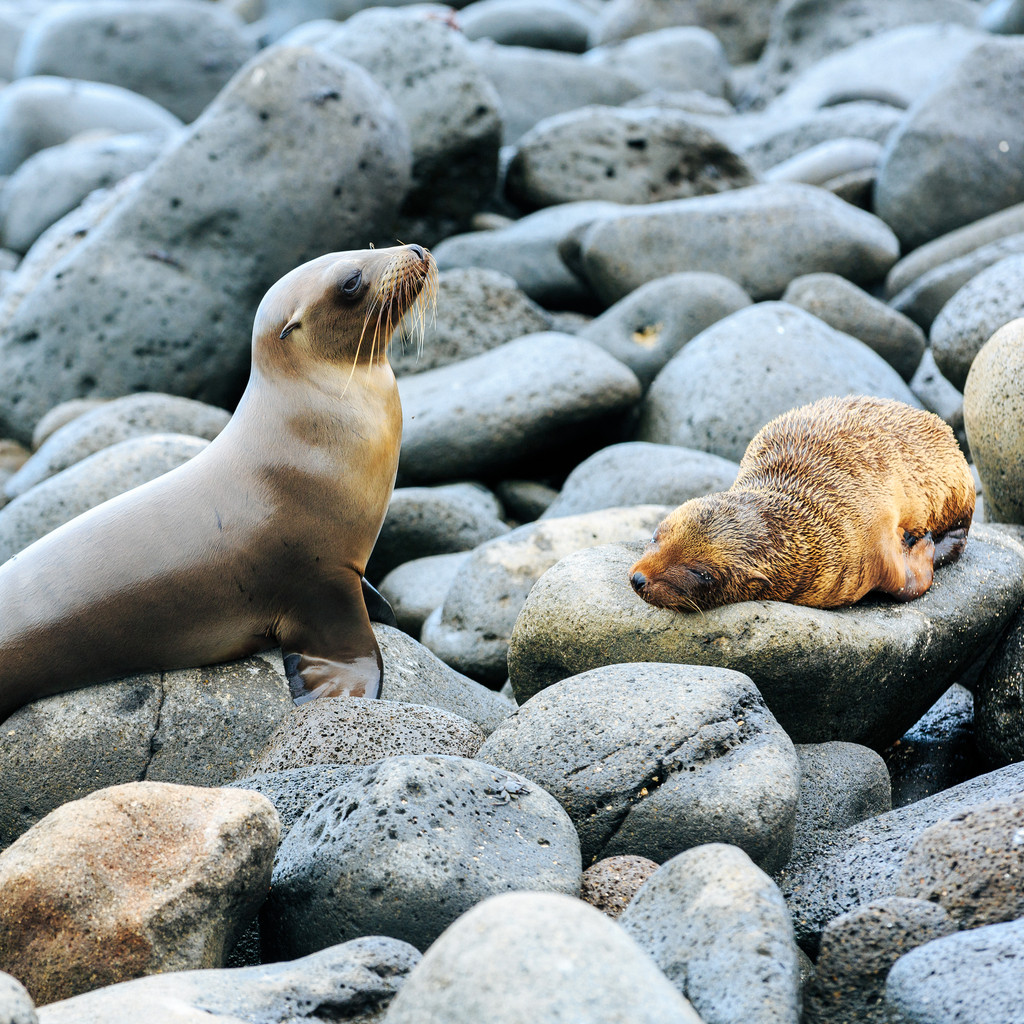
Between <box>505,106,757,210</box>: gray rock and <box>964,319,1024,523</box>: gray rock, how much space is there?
6.97m


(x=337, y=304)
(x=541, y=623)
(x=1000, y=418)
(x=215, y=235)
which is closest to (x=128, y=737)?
(x=541, y=623)

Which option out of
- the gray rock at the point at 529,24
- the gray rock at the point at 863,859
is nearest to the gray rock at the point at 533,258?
the gray rock at the point at 863,859

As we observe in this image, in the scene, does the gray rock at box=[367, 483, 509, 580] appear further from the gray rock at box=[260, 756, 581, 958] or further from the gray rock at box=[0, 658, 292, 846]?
the gray rock at box=[260, 756, 581, 958]

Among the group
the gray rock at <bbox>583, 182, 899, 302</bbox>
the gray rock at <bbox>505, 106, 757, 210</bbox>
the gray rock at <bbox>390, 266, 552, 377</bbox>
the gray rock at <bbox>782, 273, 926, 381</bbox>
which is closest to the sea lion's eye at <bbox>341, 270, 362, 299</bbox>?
the gray rock at <bbox>390, 266, 552, 377</bbox>

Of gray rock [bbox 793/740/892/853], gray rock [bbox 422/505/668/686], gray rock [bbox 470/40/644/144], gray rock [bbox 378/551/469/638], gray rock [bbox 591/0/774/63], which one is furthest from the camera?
gray rock [bbox 591/0/774/63]

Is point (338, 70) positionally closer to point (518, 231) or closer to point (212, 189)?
point (212, 189)

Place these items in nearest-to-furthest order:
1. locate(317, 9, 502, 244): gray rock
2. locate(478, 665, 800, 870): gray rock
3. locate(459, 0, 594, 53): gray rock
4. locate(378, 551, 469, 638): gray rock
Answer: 1. locate(478, 665, 800, 870): gray rock
2. locate(378, 551, 469, 638): gray rock
3. locate(317, 9, 502, 244): gray rock
4. locate(459, 0, 594, 53): gray rock

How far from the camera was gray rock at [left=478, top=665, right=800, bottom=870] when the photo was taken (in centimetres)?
370

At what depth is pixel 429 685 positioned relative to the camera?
5211 mm

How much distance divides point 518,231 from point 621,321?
283 centimetres

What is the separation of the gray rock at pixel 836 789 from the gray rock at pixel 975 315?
11.8 feet

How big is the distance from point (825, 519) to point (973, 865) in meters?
1.71

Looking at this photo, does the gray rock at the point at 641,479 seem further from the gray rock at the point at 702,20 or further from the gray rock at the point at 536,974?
the gray rock at the point at 702,20

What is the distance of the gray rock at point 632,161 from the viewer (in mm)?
12352
